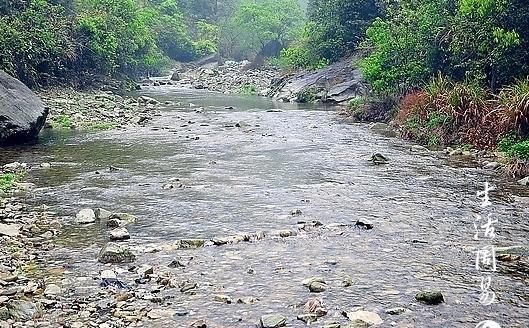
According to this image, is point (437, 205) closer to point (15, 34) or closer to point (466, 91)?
point (466, 91)

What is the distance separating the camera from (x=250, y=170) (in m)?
13.2

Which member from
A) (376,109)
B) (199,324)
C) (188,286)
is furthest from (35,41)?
(199,324)

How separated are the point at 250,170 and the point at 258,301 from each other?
726 centimetres

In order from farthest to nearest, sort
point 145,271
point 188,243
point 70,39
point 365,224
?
point 70,39 < point 365,224 < point 188,243 < point 145,271

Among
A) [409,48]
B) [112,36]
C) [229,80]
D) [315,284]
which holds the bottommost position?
[315,284]

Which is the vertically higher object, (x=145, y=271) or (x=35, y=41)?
(x=35, y=41)

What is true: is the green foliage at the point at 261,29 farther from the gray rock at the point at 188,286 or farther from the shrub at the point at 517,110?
the gray rock at the point at 188,286

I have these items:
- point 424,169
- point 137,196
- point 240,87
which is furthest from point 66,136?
point 240,87

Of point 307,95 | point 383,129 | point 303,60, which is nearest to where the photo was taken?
point 383,129

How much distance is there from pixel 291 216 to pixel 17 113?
10040mm

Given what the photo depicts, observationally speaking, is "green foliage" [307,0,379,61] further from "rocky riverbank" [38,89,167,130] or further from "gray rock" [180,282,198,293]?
"gray rock" [180,282,198,293]

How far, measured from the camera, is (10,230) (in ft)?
27.4

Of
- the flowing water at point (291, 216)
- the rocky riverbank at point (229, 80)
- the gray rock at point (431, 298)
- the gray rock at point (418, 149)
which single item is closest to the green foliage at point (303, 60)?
the rocky riverbank at point (229, 80)

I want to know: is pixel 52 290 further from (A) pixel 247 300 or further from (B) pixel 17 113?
(B) pixel 17 113
